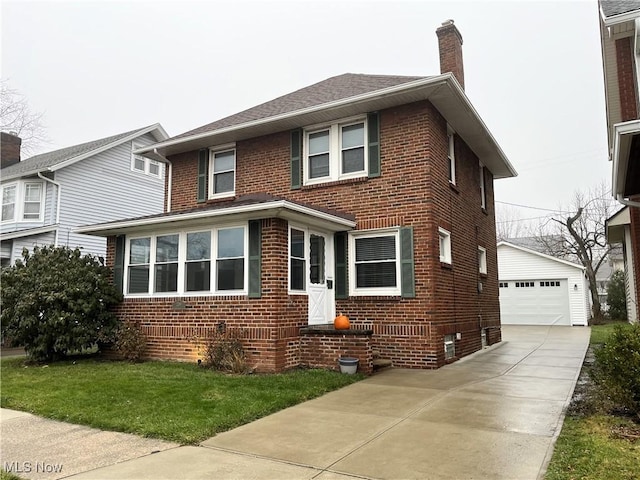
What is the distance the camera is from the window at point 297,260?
30.2 feet

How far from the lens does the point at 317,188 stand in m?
11.0

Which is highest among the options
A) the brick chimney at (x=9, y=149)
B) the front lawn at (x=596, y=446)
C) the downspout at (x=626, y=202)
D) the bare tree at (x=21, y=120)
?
the bare tree at (x=21, y=120)

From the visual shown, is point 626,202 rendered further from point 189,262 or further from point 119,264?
point 119,264

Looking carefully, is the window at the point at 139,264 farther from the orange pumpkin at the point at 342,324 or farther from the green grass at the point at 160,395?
the orange pumpkin at the point at 342,324

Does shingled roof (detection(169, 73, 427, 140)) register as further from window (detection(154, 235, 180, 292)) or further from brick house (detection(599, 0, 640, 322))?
brick house (detection(599, 0, 640, 322))

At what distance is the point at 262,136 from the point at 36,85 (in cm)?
2029

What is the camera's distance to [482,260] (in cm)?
1414

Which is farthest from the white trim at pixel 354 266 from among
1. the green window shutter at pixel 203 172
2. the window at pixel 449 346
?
the green window shutter at pixel 203 172

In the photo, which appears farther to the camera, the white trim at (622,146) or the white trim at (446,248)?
the white trim at (446,248)

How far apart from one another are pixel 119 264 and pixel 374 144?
6.52 metres

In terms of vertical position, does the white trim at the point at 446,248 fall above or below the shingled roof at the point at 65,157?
below

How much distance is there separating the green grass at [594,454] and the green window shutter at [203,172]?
33.0 ft

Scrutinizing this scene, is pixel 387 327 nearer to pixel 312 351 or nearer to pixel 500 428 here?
pixel 312 351

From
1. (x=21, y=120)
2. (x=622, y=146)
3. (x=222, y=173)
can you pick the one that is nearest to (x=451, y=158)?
(x=622, y=146)
